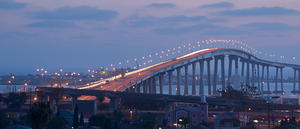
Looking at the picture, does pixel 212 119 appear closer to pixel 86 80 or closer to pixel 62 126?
pixel 62 126

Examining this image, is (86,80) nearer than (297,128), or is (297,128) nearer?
(297,128)

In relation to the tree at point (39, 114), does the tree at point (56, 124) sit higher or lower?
lower

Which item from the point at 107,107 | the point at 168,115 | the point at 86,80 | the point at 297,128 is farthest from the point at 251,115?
the point at 86,80

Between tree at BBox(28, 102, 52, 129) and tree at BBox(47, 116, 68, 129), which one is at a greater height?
tree at BBox(28, 102, 52, 129)

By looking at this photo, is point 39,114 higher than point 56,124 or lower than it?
higher

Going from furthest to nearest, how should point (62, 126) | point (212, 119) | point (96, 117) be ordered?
point (212, 119)
point (96, 117)
point (62, 126)

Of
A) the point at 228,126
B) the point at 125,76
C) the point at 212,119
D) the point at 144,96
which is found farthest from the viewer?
the point at 125,76

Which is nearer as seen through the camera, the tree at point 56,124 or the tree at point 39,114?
the tree at point 39,114

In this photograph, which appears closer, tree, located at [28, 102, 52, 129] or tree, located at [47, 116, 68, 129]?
tree, located at [28, 102, 52, 129]

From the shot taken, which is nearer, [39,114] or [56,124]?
[39,114]
